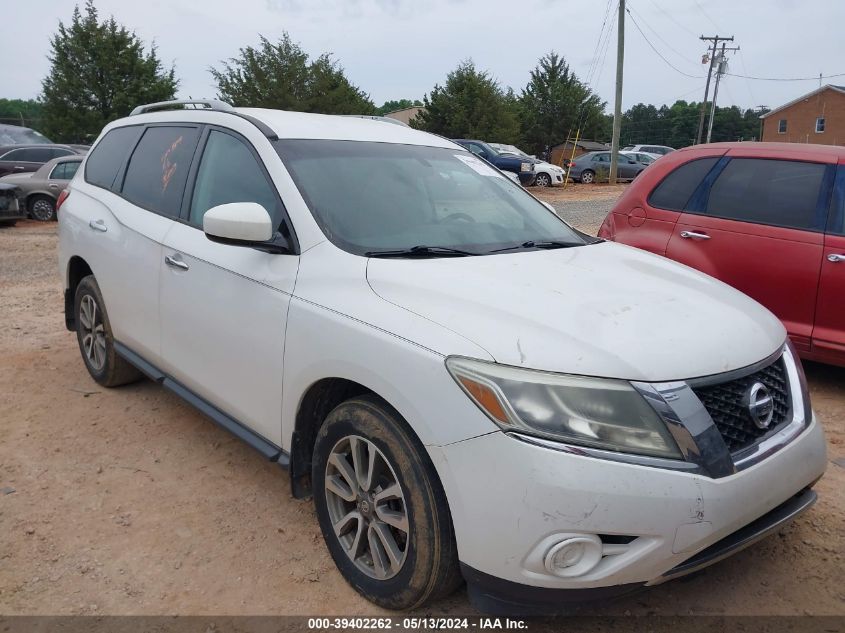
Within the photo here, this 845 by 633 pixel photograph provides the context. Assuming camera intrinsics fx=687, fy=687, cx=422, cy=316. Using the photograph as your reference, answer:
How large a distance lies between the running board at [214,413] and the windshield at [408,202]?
928 millimetres

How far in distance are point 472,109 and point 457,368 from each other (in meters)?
35.6

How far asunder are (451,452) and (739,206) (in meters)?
3.82

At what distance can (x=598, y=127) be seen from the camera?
45.1 m

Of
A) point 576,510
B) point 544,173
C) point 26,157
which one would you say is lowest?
point 576,510

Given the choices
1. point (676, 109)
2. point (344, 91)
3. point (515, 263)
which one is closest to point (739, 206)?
point (515, 263)

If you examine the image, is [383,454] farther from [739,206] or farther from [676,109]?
[676,109]

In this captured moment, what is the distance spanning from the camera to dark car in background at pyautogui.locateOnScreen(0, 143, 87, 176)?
16.1m

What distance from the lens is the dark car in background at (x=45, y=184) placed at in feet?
46.9

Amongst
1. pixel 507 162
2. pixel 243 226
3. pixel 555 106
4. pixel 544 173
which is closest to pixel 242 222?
pixel 243 226

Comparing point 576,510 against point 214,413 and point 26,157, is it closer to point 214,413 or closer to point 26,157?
point 214,413

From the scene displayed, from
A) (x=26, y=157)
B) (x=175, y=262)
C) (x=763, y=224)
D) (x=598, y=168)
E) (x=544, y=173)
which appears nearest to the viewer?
(x=175, y=262)

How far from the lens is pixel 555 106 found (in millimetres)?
42906

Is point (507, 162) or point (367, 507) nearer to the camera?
point (367, 507)

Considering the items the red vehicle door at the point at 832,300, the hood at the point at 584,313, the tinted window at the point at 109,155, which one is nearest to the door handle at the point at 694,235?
the red vehicle door at the point at 832,300
